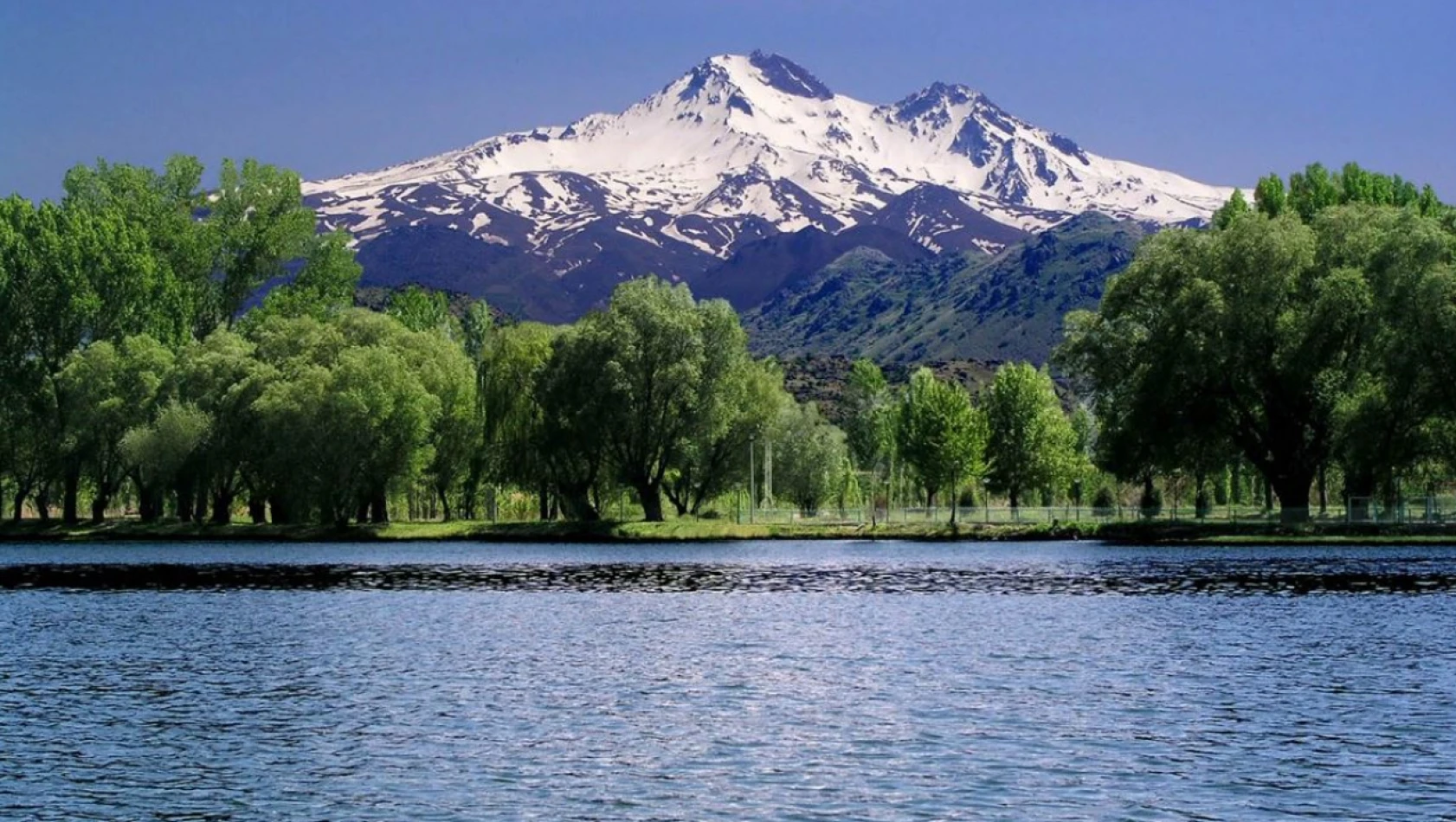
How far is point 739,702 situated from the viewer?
1366 inches

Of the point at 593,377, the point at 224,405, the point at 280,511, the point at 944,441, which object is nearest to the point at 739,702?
the point at 593,377

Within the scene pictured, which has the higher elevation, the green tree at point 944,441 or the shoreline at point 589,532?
the green tree at point 944,441

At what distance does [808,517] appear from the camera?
135500mm

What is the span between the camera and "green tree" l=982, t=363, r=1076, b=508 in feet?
472

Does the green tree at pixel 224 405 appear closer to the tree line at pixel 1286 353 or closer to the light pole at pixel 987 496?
the light pole at pixel 987 496

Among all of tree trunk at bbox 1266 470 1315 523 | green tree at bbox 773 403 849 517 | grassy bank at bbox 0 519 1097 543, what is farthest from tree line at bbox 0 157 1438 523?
green tree at bbox 773 403 849 517

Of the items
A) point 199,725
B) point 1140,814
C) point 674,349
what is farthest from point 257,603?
point 674,349

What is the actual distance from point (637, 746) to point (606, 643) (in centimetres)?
1809

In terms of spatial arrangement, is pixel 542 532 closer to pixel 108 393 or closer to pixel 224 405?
pixel 224 405

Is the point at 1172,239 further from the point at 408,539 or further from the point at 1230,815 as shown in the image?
the point at 1230,815

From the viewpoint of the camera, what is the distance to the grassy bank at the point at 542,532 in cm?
12038

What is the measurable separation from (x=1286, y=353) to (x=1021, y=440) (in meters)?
47.6

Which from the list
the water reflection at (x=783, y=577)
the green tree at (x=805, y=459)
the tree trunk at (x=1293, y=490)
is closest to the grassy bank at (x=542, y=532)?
the tree trunk at (x=1293, y=490)

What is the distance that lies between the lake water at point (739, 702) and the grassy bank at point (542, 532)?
49.8m
